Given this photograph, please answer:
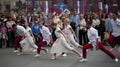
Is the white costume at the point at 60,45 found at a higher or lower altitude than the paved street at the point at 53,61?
higher

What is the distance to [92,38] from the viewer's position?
55.0ft

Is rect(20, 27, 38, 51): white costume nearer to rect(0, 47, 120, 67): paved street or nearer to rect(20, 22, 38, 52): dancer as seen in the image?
rect(20, 22, 38, 52): dancer

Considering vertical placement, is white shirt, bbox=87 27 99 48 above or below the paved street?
above

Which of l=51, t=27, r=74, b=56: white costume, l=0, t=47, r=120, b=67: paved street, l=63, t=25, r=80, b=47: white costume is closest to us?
l=0, t=47, r=120, b=67: paved street

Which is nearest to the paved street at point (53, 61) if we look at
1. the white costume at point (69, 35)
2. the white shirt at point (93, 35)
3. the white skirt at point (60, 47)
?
the white skirt at point (60, 47)

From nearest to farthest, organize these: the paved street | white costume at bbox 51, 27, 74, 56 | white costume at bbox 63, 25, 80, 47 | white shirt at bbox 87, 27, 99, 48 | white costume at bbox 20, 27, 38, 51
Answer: the paved street, white shirt at bbox 87, 27, 99, 48, white costume at bbox 51, 27, 74, 56, white costume at bbox 63, 25, 80, 47, white costume at bbox 20, 27, 38, 51

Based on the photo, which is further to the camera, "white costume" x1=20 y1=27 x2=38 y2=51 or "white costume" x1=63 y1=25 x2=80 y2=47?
"white costume" x1=20 y1=27 x2=38 y2=51

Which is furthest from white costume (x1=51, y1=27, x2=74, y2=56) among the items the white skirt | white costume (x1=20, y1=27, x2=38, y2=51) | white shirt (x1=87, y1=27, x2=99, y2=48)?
white costume (x1=20, y1=27, x2=38, y2=51)

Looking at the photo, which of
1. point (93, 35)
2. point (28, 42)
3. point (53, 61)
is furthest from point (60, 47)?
point (28, 42)

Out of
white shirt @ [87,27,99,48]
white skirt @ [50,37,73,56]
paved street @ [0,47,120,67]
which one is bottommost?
paved street @ [0,47,120,67]

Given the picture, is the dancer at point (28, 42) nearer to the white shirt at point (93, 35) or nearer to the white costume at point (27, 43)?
the white costume at point (27, 43)

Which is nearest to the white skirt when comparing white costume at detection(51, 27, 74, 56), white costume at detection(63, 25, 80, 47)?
white costume at detection(51, 27, 74, 56)

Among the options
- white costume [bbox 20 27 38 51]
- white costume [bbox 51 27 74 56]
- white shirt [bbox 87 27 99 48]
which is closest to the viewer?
white shirt [bbox 87 27 99 48]

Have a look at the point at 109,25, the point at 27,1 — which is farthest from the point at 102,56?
the point at 27,1
